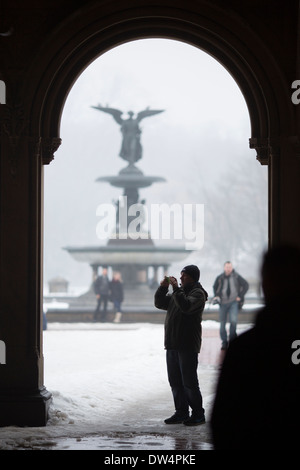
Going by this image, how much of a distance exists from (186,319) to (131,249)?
20173mm

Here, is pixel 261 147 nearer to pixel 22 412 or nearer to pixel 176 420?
pixel 176 420

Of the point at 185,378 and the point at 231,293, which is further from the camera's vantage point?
the point at 231,293

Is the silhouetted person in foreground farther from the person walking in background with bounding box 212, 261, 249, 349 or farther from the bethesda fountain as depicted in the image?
the bethesda fountain

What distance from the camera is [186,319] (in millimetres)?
8289

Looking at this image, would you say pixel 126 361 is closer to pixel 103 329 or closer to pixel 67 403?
pixel 67 403

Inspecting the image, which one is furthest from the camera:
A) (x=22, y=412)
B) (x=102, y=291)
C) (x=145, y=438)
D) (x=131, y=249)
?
(x=131, y=249)

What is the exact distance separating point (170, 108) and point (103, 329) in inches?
2091

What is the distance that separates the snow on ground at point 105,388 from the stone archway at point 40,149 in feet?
1.87

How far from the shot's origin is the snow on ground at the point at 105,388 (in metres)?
8.03

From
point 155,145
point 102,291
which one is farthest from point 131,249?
point 155,145

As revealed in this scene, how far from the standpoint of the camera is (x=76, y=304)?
27.2m

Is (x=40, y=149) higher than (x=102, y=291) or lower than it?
higher

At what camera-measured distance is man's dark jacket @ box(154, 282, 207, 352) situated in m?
8.18
